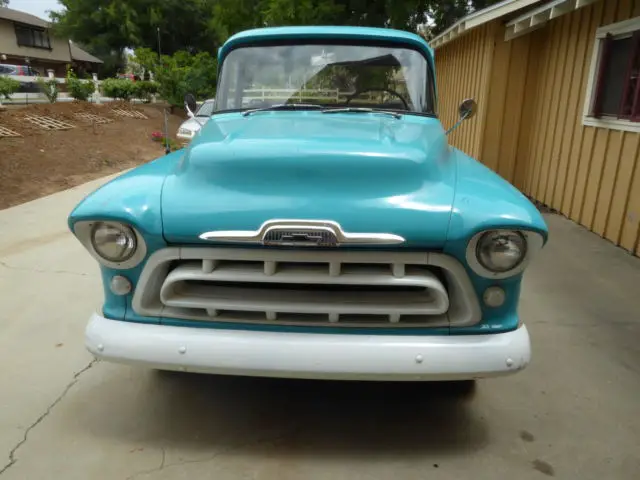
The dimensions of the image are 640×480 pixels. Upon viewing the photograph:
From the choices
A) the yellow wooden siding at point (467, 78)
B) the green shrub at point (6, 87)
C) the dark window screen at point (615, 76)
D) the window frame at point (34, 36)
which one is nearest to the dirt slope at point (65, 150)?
the green shrub at point (6, 87)

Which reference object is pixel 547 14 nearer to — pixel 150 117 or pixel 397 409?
pixel 397 409

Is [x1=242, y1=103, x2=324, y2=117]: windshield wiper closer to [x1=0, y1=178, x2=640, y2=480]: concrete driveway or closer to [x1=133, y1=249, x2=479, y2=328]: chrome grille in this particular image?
[x1=133, y1=249, x2=479, y2=328]: chrome grille

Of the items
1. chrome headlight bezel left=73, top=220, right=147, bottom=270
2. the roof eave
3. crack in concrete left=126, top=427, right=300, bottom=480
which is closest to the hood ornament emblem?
chrome headlight bezel left=73, top=220, right=147, bottom=270

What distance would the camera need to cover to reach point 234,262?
2.04 meters

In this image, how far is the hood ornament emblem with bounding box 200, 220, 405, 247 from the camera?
6.10 feet

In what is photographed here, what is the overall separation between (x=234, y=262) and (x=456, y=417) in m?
1.37

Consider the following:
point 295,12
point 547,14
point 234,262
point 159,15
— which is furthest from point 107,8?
point 234,262

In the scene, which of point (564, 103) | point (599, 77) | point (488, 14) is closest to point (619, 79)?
point (599, 77)

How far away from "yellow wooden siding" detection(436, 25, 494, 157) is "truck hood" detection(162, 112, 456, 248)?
5.45m

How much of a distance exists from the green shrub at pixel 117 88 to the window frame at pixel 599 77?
1939 centimetres

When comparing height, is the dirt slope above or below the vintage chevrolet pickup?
below

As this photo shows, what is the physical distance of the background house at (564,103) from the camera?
4.98 m

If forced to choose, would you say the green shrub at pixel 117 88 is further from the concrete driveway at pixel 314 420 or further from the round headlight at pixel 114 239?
the round headlight at pixel 114 239

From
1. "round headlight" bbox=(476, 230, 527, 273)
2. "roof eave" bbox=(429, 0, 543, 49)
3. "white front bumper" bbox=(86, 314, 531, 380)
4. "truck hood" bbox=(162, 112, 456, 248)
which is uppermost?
"roof eave" bbox=(429, 0, 543, 49)
